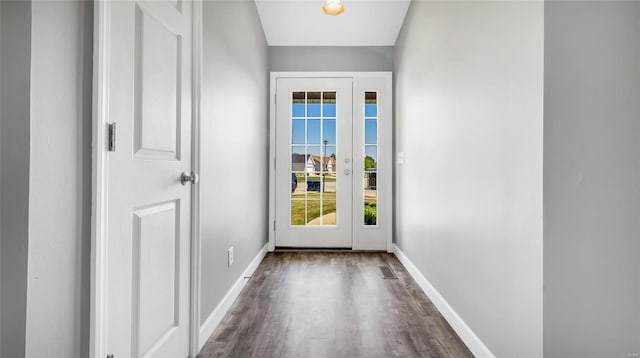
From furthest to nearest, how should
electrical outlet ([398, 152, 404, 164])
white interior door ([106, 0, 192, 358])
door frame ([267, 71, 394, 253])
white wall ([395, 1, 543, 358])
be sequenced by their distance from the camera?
door frame ([267, 71, 394, 253]) < electrical outlet ([398, 152, 404, 164]) < white wall ([395, 1, 543, 358]) < white interior door ([106, 0, 192, 358])

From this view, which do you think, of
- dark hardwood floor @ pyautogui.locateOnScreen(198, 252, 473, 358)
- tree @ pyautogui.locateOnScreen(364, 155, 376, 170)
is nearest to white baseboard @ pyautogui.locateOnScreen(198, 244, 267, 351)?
dark hardwood floor @ pyautogui.locateOnScreen(198, 252, 473, 358)

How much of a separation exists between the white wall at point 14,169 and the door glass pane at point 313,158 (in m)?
3.08

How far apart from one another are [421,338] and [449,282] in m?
0.38

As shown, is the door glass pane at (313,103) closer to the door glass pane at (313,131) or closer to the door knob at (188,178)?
the door glass pane at (313,131)

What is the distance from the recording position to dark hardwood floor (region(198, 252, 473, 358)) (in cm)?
168

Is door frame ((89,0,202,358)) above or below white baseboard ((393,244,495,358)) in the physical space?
above

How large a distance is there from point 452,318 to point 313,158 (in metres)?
2.31

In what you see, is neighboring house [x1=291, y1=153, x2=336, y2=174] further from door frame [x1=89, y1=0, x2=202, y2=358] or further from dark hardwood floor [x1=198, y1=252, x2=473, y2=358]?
door frame [x1=89, y1=0, x2=202, y2=358]

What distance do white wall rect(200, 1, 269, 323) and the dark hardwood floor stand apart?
0.69ft

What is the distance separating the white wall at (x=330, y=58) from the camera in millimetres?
3781

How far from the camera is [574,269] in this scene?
110 cm

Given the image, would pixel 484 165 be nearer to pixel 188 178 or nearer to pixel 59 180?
pixel 188 178

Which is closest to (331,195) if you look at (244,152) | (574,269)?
(244,152)

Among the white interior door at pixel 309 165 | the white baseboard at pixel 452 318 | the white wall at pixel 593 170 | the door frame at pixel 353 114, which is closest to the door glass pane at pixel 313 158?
the white interior door at pixel 309 165
